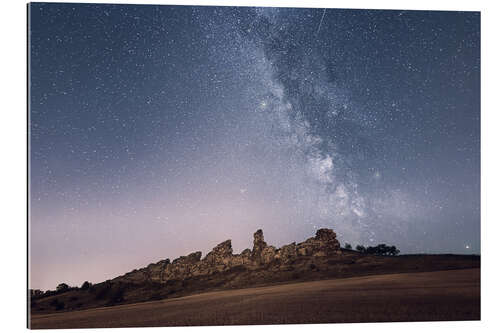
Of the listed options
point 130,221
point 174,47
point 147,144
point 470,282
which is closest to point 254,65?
point 174,47

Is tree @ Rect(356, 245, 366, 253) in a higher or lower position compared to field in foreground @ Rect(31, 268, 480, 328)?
higher

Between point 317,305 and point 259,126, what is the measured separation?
2.44 m

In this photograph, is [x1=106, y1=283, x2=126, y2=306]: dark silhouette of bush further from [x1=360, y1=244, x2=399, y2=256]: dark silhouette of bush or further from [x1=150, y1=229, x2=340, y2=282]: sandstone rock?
[x1=360, y1=244, x2=399, y2=256]: dark silhouette of bush

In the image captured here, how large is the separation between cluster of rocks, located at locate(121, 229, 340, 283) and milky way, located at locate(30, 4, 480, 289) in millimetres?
119

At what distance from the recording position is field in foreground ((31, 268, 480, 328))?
8.60 metres

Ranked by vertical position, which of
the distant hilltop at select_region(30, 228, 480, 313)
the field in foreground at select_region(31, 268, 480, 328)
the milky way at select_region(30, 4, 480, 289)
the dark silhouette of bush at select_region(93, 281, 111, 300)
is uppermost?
the milky way at select_region(30, 4, 480, 289)

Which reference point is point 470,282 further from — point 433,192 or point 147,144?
point 147,144

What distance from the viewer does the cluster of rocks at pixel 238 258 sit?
8.71 metres

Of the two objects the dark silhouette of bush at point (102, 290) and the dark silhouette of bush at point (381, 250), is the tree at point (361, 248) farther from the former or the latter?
the dark silhouette of bush at point (102, 290)

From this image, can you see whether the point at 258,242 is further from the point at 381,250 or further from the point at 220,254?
the point at 381,250

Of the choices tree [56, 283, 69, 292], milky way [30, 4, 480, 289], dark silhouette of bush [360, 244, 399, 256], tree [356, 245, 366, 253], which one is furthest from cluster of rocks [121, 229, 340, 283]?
tree [56, 283, 69, 292]
